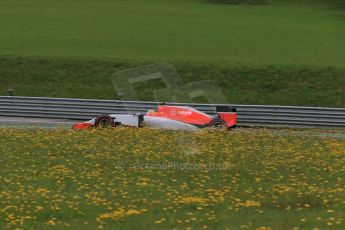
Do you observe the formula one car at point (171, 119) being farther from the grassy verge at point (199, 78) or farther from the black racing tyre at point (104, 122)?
the grassy verge at point (199, 78)

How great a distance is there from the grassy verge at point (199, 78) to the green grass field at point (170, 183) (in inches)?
503

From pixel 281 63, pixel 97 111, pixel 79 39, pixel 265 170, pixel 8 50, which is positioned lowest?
pixel 265 170

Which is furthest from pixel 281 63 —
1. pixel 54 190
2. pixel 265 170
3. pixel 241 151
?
pixel 54 190

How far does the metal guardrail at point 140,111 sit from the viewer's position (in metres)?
21.8

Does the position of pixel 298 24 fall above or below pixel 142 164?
above

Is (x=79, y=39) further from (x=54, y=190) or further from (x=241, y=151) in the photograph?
(x=54, y=190)

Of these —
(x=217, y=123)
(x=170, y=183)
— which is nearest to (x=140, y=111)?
(x=217, y=123)

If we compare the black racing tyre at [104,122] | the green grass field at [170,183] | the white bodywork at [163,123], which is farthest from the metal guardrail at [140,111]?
the green grass field at [170,183]

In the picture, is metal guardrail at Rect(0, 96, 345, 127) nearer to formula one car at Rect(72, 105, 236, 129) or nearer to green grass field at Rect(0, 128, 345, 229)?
formula one car at Rect(72, 105, 236, 129)

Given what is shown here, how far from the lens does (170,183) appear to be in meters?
8.37

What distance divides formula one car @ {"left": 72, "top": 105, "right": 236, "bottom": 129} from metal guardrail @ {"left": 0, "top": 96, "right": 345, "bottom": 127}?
245cm

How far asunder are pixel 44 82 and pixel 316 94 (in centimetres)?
1305

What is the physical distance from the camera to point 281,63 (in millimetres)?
28969

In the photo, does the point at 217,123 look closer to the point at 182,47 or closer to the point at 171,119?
the point at 171,119
